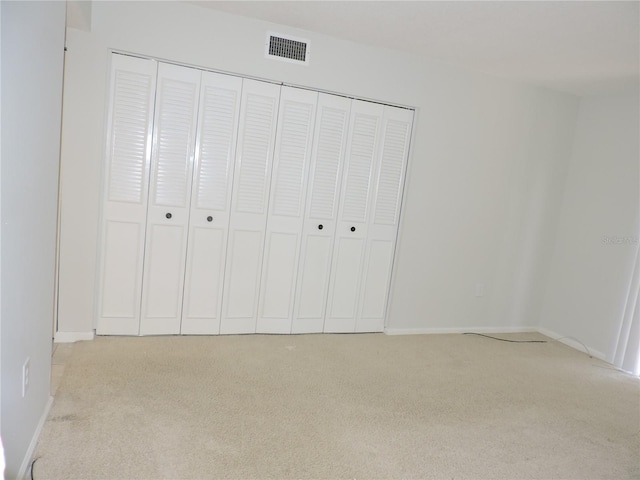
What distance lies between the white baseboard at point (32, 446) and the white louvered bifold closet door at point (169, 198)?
1.08 metres

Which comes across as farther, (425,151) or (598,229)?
(598,229)

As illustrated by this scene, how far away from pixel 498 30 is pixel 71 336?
3504 mm

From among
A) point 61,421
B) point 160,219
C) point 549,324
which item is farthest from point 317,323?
point 549,324

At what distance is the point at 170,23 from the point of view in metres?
2.92

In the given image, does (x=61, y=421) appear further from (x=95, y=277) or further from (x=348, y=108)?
(x=348, y=108)

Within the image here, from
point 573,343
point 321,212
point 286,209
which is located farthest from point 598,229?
point 286,209

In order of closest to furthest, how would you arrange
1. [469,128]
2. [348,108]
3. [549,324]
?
[348,108] → [469,128] → [549,324]

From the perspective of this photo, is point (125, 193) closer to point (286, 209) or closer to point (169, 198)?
point (169, 198)

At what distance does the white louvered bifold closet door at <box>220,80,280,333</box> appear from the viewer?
319cm

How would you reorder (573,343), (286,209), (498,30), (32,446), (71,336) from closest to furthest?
A: (32,446) → (498,30) → (71,336) → (286,209) → (573,343)

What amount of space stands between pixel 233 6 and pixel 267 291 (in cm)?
205

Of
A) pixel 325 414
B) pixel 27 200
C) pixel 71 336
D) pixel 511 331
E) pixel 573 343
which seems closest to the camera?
pixel 27 200

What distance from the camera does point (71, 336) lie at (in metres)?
2.99

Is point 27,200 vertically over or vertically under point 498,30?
under
